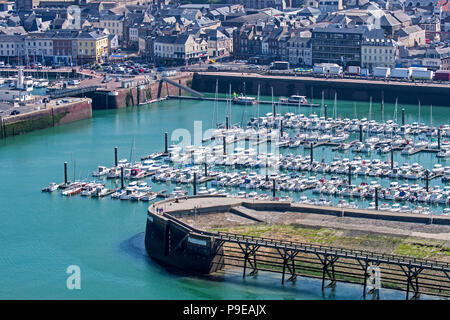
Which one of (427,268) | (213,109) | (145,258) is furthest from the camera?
(213,109)

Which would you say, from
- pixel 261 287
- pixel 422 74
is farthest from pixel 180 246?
pixel 422 74

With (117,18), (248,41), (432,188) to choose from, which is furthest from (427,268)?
(117,18)

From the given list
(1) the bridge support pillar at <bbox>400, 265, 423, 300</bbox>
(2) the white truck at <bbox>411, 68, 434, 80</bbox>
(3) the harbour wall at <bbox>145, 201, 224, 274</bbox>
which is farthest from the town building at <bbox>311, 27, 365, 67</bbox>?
(1) the bridge support pillar at <bbox>400, 265, 423, 300</bbox>

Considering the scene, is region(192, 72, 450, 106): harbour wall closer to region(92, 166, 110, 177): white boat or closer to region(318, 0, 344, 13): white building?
region(318, 0, 344, 13): white building

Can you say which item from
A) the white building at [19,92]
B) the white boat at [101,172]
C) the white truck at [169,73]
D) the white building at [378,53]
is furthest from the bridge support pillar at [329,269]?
the white building at [378,53]

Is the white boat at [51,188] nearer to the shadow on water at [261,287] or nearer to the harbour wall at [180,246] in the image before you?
the harbour wall at [180,246]

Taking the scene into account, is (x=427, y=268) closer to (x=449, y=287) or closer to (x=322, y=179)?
(x=449, y=287)

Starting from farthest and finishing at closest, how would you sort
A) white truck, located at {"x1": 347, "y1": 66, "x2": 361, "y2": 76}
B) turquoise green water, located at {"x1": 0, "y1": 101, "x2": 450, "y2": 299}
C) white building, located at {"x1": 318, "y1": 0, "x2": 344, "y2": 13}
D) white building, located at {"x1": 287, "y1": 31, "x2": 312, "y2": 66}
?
white building, located at {"x1": 318, "y1": 0, "x2": 344, "y2": 13} → white building, located at {"x1": 287, "y1": 31, "x2": 312, "y2": 66} → white truck, located at {"x1": 347, "y1": 66, "x2": 361, "y2": 76} → turquoise green water, located at {"x1": 0, "y1": 101, "x2": 450, "y2": 299}
